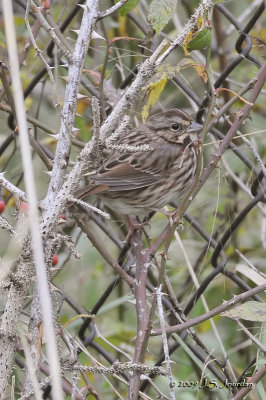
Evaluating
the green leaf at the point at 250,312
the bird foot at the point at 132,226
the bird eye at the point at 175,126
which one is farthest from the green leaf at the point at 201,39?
the bird eye at the point at 175,126

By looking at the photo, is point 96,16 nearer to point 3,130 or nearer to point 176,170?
point 176,170

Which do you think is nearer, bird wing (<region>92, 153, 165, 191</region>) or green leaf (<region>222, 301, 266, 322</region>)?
green leaf (<region>222, 301, 266, 322</region>)

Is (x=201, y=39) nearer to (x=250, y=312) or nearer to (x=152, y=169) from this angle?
(x=250, y=312)

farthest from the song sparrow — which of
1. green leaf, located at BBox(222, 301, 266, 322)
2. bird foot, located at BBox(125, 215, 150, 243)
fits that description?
green leaf, located at BBox(222, 301, 266, 322)

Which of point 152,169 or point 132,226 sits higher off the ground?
point 152,169

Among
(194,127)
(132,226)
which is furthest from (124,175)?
(132,226)

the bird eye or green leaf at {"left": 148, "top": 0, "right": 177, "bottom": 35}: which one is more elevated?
the bird eye

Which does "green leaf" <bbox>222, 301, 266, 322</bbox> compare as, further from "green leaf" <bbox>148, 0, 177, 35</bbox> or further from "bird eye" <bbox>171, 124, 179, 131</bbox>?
"bird eye" <bbox>171, 124, 179, 131</bbox>

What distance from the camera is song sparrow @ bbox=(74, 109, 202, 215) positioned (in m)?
3.30

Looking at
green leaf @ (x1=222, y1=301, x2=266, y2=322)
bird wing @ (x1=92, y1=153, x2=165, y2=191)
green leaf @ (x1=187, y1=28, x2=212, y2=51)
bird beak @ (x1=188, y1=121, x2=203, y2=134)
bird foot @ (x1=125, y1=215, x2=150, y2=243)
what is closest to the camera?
green leaf @ (x1=222, y1=301, x2=266, y2=322)

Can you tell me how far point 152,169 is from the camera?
11.5ft

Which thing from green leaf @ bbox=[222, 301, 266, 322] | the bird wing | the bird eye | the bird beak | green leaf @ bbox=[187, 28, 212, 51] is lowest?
green leaf @ bbox=[222, 301, 266, 322]

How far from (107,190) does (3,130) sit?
96 centimetres

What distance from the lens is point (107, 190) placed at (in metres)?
3.32
